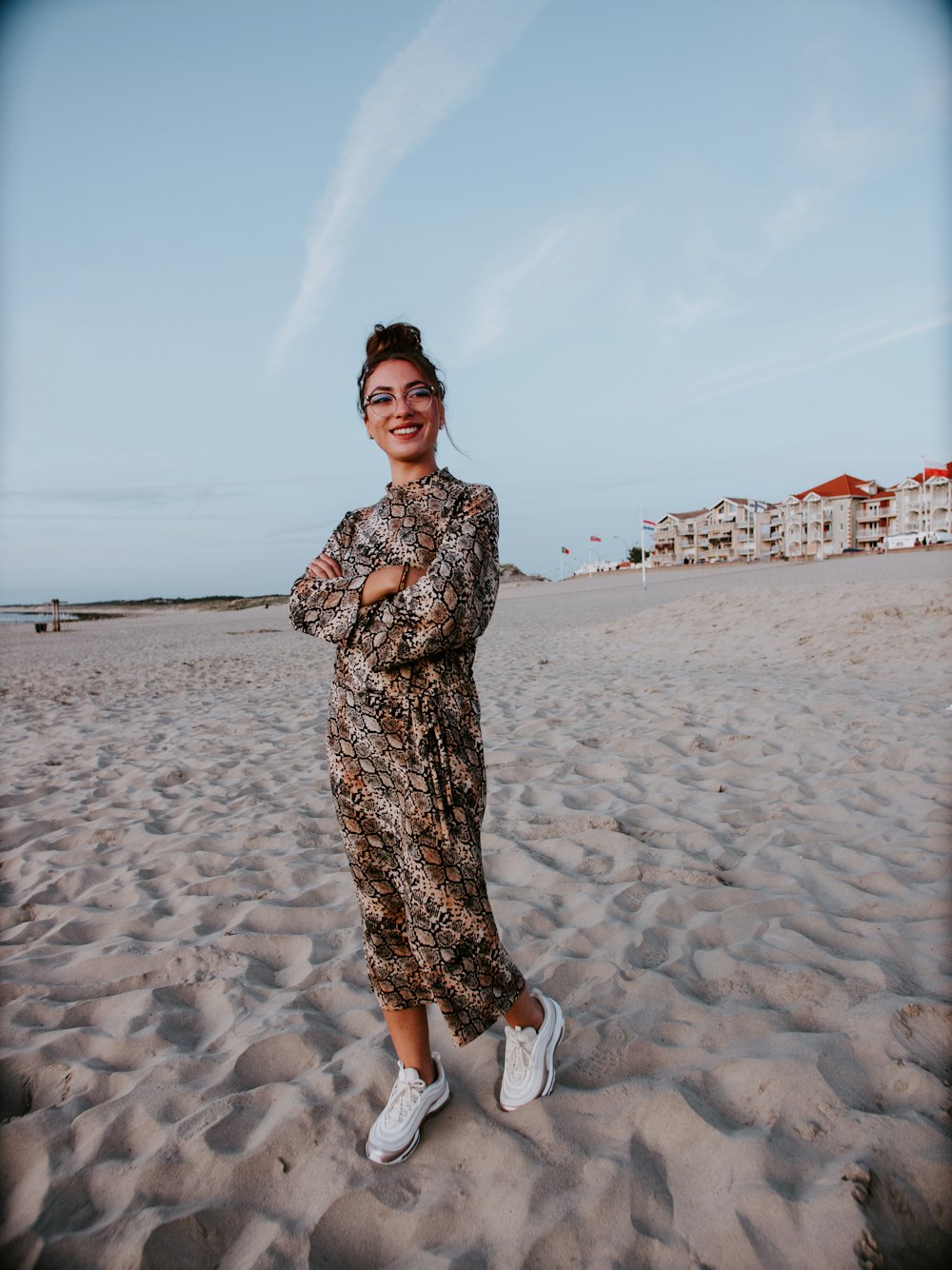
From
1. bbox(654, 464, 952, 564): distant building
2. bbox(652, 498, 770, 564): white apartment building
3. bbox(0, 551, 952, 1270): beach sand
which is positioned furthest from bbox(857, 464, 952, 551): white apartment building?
bbox(0, 551, 952, 1270): beach sand

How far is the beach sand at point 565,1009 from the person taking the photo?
5.46 ft

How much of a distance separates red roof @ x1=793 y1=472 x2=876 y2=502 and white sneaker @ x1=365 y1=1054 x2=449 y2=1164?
80.8 m

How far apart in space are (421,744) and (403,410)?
0.88m

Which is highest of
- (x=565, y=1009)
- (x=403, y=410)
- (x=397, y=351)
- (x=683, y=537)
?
(x=683, y=537)

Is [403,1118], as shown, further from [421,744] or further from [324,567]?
[324,567]

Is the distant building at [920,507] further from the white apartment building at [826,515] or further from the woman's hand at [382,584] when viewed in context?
the woman's hand at [382,584]

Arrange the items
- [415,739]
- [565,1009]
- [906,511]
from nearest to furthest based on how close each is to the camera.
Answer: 1. [415,739]
2. [565,1009]
3. [906,511]

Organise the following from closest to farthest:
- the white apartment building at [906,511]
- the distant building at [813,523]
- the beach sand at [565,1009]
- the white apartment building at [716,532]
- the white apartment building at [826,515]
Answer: the beach sand at [565,1009] < the white apartment building at [906,511] < the distant building at [813,523] < the white apartment building at [826,515] < the white apartment building at [716,532]

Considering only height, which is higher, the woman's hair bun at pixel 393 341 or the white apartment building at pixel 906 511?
the white apartment building at pixel 906 511

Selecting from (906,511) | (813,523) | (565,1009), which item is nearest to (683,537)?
(813,523)

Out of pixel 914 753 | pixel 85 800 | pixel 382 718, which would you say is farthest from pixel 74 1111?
pixel 914 753

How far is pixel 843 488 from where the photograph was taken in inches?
2911

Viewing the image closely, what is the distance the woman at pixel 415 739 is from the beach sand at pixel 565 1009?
0.79 feet

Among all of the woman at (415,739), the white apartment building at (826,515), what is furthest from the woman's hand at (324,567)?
the white apartment building at (826,515)
